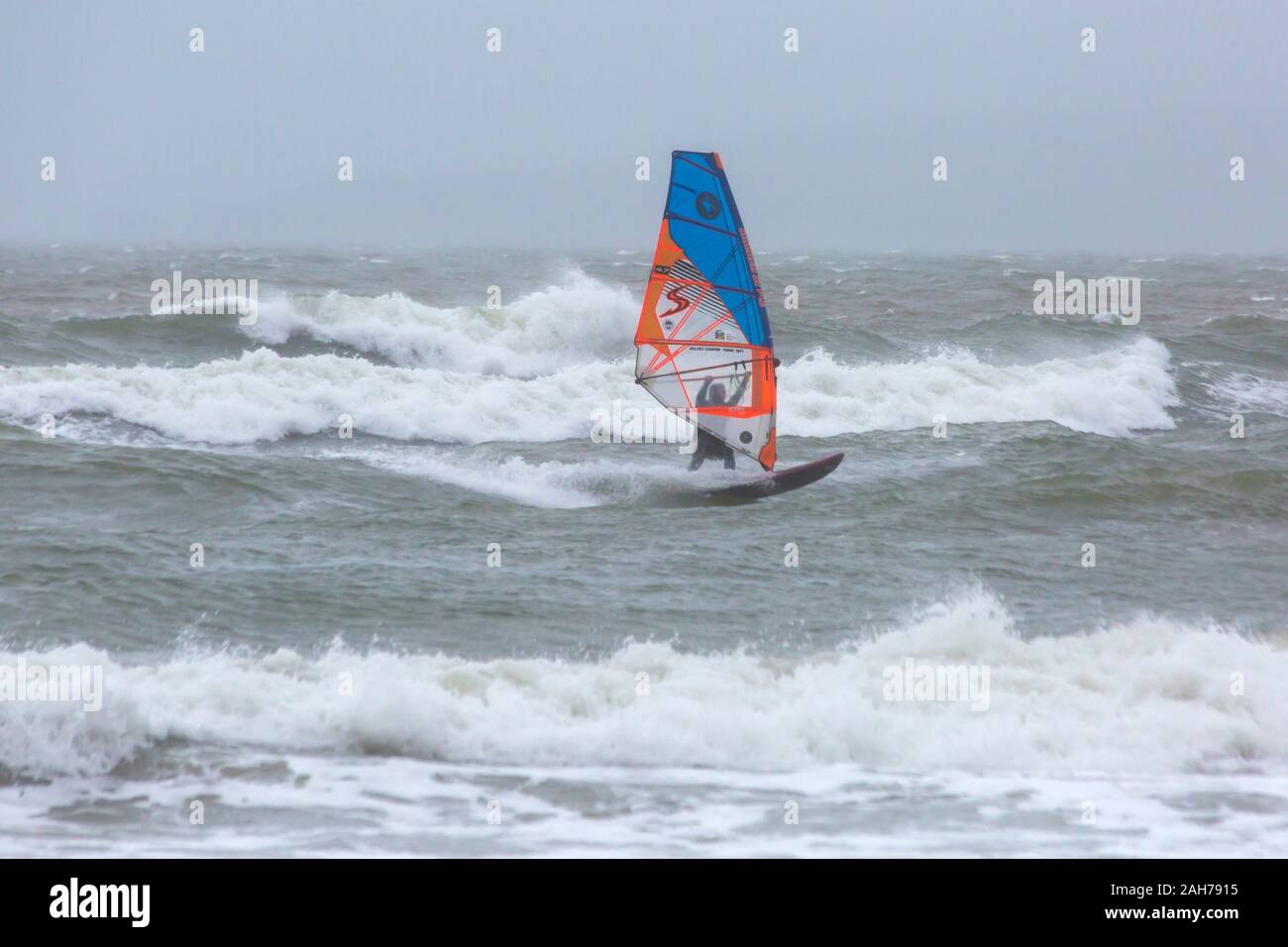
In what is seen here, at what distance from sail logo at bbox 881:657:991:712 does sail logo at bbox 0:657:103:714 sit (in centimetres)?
480

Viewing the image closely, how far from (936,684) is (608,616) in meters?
2.47

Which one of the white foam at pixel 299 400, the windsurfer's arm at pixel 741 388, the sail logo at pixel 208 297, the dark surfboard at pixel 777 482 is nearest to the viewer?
the windsurfer's arm at pixel 741 388

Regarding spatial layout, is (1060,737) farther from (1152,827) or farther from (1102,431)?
(1102,431)

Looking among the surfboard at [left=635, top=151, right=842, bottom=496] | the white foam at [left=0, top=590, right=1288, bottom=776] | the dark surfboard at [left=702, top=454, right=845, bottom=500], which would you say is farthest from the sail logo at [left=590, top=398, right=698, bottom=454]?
the white foam at [left=0, top=590, right=1288, bottom=776]

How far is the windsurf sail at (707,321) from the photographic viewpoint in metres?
12.3

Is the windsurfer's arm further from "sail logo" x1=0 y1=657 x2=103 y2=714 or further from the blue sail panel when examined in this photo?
"sail logo" x1=0 y1=657 x2=103 y2=714

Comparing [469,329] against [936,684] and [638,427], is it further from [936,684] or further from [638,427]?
[936,684]

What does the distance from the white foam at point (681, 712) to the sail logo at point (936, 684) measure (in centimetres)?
8

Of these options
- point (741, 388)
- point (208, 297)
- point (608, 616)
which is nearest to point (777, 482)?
point (741, 388)

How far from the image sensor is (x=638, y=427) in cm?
1764

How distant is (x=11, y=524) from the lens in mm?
11469
